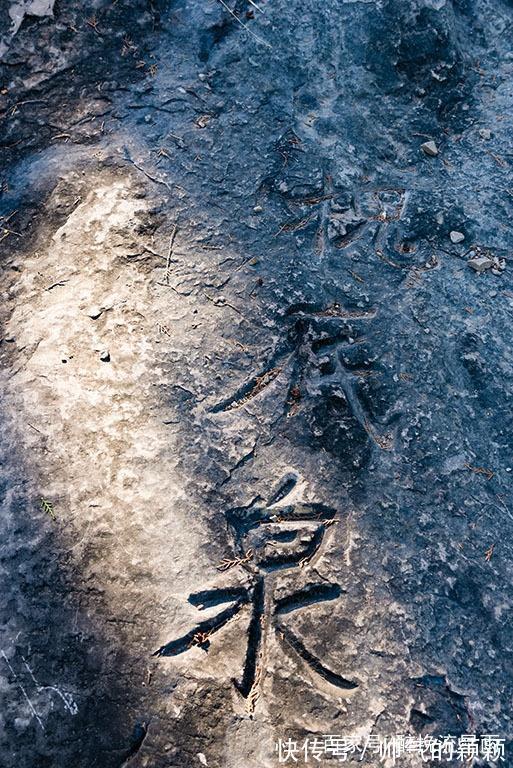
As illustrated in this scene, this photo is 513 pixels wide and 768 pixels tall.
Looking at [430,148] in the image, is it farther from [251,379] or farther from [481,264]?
[251,379]

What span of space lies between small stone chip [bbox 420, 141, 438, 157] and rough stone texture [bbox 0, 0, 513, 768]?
40 millimetres

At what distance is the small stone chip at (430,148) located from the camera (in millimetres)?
3309

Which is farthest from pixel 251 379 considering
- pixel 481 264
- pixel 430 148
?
pixel 430 148

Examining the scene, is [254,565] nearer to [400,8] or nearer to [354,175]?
[354,175]

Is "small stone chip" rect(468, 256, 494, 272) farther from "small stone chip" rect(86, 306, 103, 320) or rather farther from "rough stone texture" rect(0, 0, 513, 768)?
"small stone chip" rect(86, 306, 103, 320)

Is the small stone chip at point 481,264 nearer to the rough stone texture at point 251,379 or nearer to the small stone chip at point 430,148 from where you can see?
the rough stone texture at point 251,379

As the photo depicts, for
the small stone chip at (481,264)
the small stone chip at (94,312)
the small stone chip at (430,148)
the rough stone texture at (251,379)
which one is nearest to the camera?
the rough stone texture at (251,379)

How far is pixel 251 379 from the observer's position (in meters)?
2.67

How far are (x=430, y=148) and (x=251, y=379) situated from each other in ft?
6.02

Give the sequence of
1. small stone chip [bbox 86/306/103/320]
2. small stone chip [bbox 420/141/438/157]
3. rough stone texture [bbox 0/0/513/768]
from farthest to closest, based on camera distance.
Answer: small stone chip [bbox 420/141/438/157] → small stone chip [bbox 86/306/103/320] → rough stone texture [bbox 0/0/513/768]

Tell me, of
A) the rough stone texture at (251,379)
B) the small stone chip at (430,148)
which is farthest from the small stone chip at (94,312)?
the small stone chip at (430,148)

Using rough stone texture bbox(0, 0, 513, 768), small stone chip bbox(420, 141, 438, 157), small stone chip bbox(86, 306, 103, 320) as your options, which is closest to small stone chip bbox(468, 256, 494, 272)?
rough stone texture bbox(0, 0, 513, 768)

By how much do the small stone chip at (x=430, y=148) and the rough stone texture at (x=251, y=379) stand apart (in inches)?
1.6

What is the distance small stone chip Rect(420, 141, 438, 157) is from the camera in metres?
3.31
